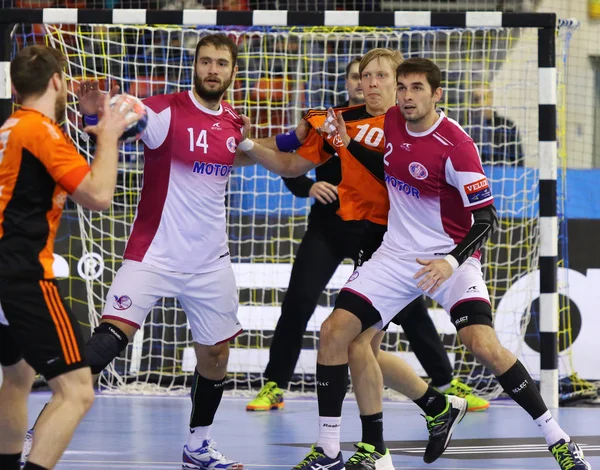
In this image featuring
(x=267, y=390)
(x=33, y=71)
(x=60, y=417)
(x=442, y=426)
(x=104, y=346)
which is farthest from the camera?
(x=267, y=390)

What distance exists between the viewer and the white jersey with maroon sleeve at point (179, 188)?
5434mm

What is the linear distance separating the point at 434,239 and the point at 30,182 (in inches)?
88.2

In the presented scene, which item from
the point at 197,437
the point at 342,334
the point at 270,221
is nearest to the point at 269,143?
the point at 342,334

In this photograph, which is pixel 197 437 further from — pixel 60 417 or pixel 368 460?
pixel 60 417

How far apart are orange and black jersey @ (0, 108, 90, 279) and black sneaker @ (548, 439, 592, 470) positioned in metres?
2.69

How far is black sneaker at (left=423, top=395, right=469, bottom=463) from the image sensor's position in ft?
18.6

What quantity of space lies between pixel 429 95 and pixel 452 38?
4519mm

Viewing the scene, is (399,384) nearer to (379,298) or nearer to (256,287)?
(379,298)

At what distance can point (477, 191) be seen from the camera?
520cm

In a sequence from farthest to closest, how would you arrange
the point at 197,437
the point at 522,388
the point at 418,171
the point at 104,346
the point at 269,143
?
1. the point at 269,143
2. the point at 197,437
3. the point at 418,171
4. the point at 522,388
5. the point at 104,346

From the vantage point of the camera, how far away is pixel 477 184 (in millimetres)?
5195

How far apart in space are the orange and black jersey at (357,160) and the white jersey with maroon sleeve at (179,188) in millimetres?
→ 666

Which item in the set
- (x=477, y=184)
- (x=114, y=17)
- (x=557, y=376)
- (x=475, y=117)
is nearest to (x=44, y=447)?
(x=477, y=184)

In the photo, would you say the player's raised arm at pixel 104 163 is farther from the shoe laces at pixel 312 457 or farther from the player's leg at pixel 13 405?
the shoe laces at pixel 312 457
